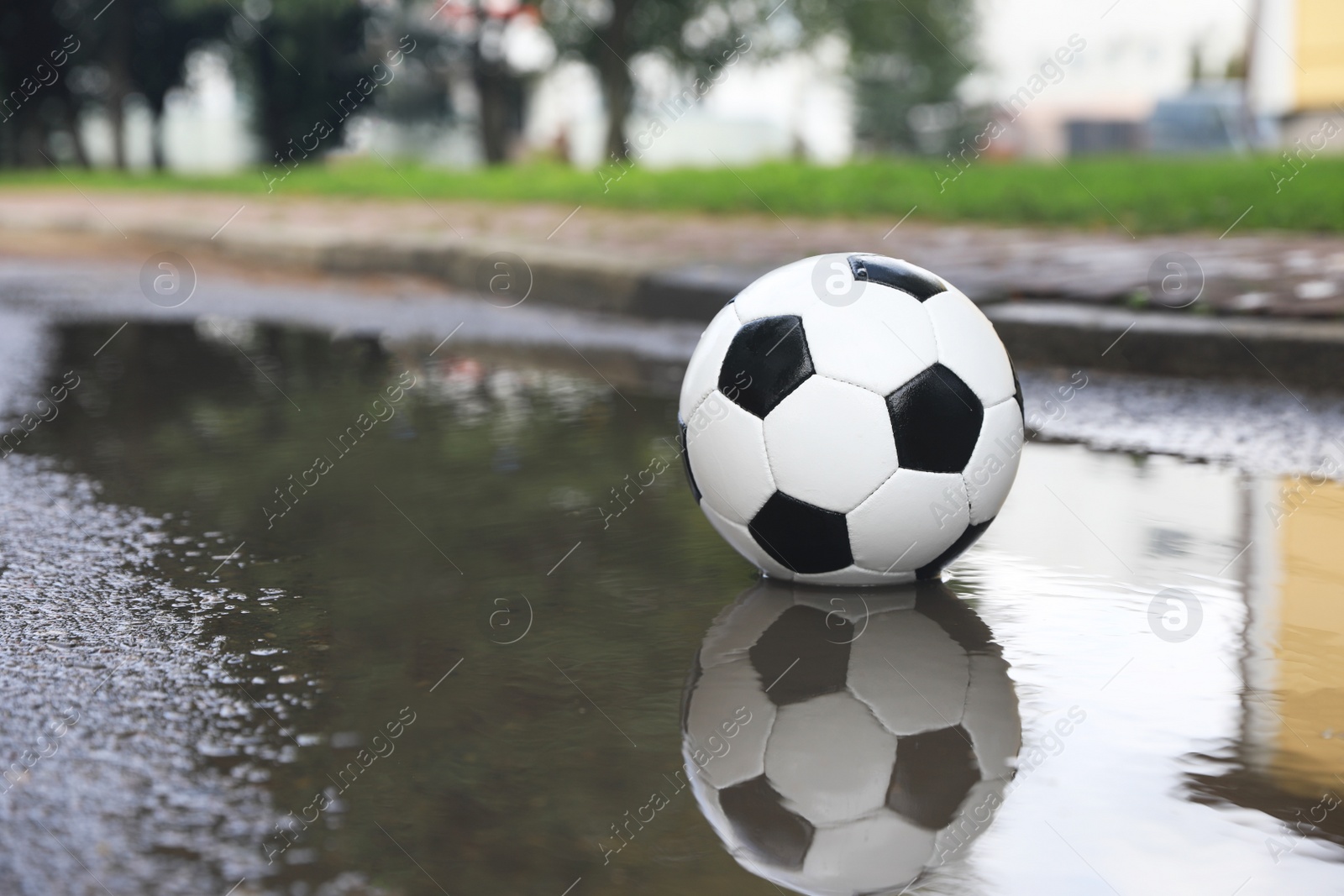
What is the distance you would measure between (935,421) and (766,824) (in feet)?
3.85

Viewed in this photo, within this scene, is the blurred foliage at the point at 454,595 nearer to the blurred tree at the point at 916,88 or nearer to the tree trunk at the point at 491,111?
the tree trunk at the point at 491,111

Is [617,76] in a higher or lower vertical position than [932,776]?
lower

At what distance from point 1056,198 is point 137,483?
684cm

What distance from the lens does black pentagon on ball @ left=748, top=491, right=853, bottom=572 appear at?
282 cm

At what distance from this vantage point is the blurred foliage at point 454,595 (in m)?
1.86

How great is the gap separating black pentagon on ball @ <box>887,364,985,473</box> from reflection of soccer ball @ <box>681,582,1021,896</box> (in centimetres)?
29

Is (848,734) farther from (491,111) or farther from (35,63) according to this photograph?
(35,63)

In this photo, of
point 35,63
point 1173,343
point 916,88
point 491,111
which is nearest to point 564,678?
point 1173,343

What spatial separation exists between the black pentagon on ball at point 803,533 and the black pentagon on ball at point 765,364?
194 millimetres

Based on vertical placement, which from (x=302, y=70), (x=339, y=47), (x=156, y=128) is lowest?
(x=156, y=128)

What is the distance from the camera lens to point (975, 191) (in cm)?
988

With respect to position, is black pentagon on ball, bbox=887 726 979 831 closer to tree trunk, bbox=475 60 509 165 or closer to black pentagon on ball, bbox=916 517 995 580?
black pentagon on ball, bbox=916 517 995 580

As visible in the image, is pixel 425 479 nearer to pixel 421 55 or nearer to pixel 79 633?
pixel 79 633

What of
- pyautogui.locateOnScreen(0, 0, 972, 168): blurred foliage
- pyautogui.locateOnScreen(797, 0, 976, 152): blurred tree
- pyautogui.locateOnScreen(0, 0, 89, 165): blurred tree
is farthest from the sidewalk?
pyautogui.locateOnScreen(797, 0, 976, 152): blurred tree
